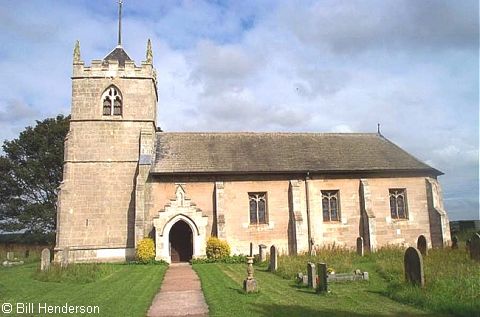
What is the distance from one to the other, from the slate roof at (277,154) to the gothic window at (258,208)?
1.70 metres

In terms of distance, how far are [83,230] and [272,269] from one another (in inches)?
498

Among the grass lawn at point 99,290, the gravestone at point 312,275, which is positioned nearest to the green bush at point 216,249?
the grass lawn at point 99,290

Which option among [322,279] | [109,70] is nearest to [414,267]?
[322,279]

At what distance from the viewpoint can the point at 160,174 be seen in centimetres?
2506

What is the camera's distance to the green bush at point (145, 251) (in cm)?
2264

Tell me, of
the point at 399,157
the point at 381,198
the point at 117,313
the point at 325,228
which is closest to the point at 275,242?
the point at 325,228

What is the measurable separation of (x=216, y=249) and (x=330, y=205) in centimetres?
851

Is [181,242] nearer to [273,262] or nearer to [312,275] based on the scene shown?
[273,262]

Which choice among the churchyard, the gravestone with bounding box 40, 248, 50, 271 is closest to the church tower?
the gravestone with bounding box 40, 248, 50, 271

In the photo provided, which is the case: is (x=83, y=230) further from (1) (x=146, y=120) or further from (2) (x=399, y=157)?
(2) (x=399, y=157)

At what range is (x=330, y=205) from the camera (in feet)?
89.0

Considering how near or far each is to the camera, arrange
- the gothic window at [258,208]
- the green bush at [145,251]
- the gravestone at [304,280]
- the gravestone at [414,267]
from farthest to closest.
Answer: the gothic window at [258,208] < the green bush at [145,251] < the gravestone at [304,280] < the gravestone at [414,267]

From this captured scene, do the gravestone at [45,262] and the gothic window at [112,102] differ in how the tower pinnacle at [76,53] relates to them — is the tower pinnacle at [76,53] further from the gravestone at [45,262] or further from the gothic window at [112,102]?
the gravestone at [45,262]

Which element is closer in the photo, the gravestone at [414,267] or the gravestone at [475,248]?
the gravestone at [414,267]
